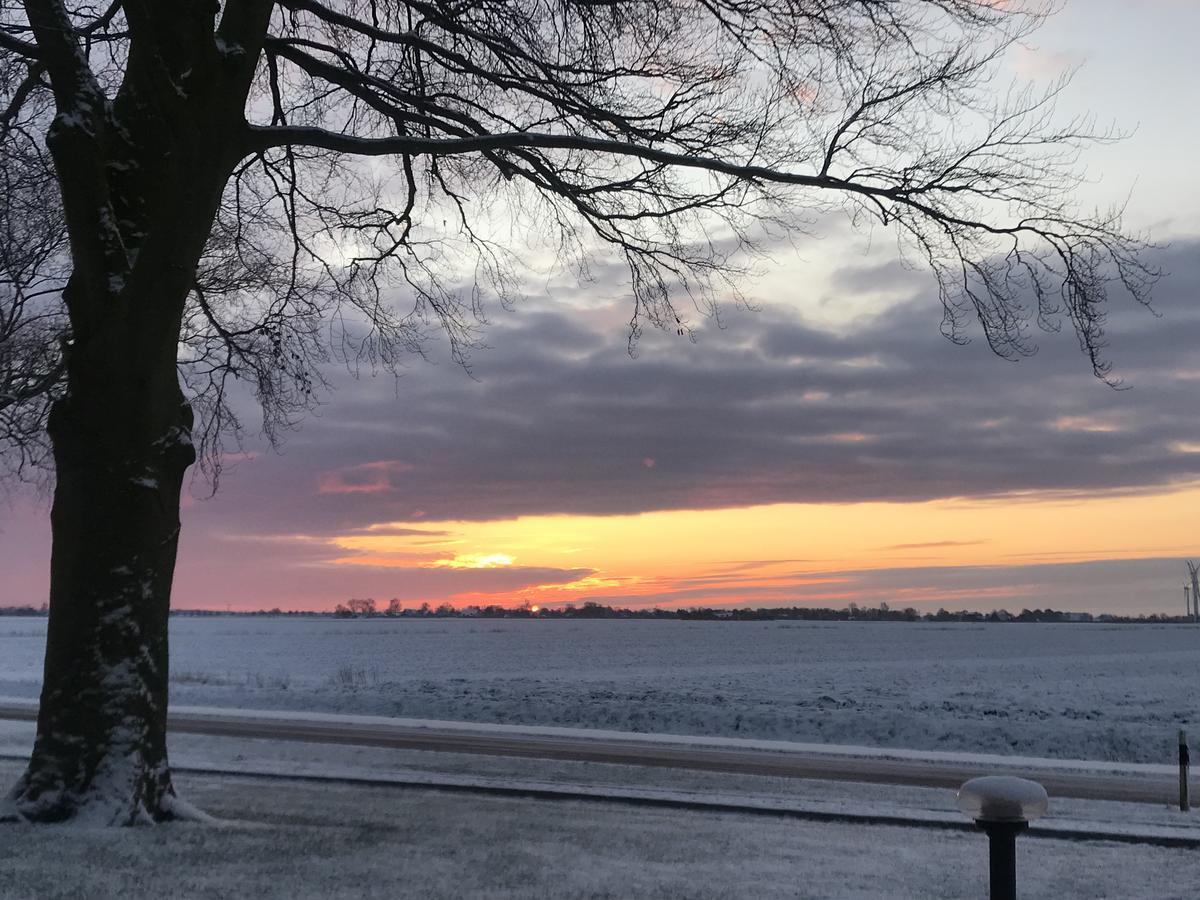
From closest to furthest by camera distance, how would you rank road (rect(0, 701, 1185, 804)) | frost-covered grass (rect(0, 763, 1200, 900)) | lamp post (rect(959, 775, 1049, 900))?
lamp post (rect(959, 775, 1049, 900)), frost-covered grass (rect(0, 763, 1200, 900)), road (rect(0, 701, 1185, 804))

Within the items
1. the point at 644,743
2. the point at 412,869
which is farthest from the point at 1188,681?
the point at 412,869

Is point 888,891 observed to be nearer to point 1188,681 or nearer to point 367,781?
point 367,781

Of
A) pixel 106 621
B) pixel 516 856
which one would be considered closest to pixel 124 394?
pixel 106 621

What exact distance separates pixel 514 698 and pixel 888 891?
21992 millimetres

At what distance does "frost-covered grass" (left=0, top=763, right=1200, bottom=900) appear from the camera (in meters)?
6.47

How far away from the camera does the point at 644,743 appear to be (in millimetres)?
18438

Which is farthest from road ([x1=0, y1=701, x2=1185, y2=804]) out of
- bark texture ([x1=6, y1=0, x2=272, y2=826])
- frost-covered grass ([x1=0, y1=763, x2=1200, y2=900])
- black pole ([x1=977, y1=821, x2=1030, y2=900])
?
black pole ([x1=977, y1=821, x2=1030, y2=900])

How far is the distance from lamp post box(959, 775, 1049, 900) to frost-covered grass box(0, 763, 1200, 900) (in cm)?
263

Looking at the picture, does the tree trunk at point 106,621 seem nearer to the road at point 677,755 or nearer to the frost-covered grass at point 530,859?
the frost-covered grass at point 530,859

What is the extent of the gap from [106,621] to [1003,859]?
244 inches

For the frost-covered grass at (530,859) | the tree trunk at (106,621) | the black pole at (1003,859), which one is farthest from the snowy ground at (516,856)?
the black pole at (1003,859)

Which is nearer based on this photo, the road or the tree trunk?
the tree trunk

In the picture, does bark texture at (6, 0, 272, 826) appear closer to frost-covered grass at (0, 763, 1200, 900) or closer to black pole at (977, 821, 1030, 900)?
frost-covered grass at (0, 763, 1200, 900)

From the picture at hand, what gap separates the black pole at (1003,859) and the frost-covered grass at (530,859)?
2.62 meters
